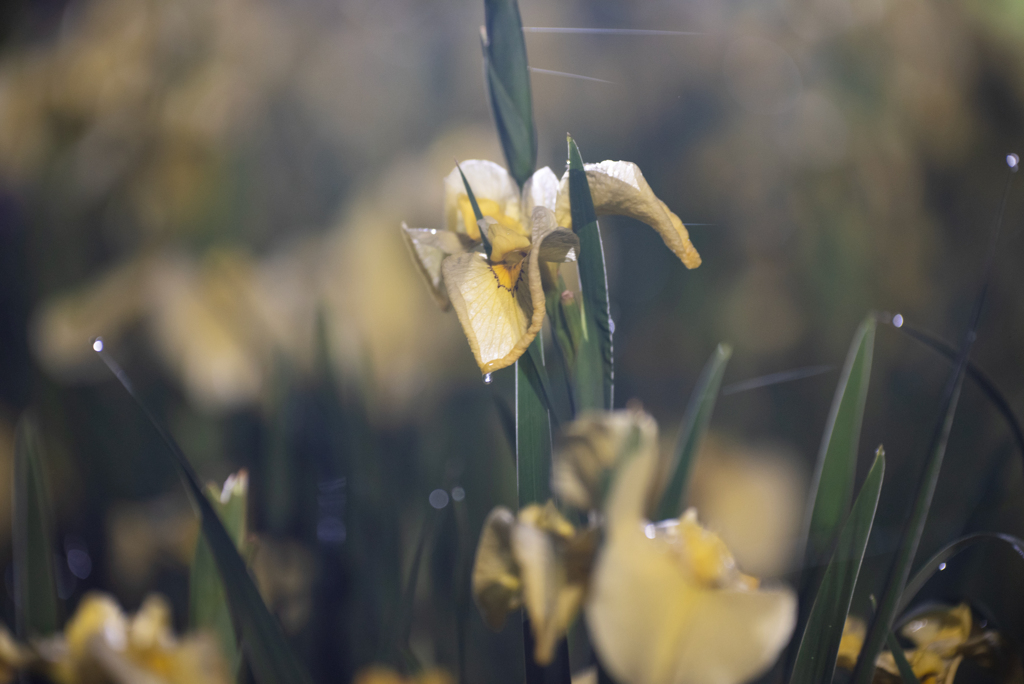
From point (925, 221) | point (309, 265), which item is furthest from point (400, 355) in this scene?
point (925, 221)

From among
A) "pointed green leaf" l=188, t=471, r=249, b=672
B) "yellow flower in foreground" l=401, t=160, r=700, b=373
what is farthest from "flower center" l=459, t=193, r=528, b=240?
"pointed green leaf" l=188, t=471, r=249, b=672

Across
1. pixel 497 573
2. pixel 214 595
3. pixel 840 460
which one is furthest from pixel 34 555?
pixel 840 460

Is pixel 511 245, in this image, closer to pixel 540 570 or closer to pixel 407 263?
pixel 540 570

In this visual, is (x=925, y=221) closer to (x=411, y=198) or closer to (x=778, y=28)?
(x=778, y=28)

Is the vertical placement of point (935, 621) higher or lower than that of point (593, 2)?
lower

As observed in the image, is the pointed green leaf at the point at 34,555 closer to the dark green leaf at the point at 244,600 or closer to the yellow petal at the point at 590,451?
the dark green leaf at the point at 244,600

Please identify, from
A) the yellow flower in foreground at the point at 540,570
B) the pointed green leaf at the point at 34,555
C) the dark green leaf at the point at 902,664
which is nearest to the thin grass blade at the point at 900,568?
the dark green leaf at the point at 902,664
